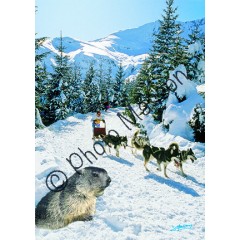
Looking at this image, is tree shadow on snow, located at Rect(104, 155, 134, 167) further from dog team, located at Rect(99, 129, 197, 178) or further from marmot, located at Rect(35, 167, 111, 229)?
marmot, located at Rect(35, 167, 111, 229)

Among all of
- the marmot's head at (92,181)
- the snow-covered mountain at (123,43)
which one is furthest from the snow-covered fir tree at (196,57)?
the marmot's head at (92,181)

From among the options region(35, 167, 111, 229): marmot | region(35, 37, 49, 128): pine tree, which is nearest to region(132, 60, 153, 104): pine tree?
region(35, 37, 49, 128): pine tree

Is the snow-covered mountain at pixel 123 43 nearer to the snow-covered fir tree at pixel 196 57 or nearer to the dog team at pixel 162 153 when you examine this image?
the snow-covered fir tree at pixel 196 57

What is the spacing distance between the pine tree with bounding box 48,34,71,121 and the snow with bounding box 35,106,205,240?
25cm

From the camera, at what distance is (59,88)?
33.7 ft

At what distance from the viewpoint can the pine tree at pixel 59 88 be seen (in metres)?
8.23

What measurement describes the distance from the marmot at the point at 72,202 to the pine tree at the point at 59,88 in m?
1.76

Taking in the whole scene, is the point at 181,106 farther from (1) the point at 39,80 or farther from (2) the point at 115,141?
(1) the point at 39,80

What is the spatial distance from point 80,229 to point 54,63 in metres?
4.04

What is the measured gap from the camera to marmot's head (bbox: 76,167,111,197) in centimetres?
646

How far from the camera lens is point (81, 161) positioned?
6.92 metres
